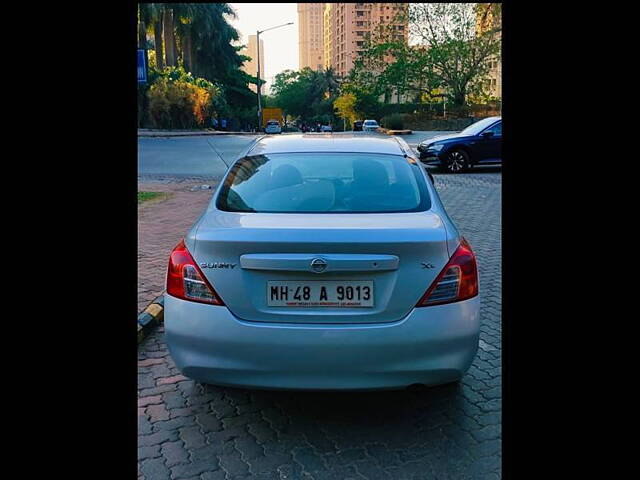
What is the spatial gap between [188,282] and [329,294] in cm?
73

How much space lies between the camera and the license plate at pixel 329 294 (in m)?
3.26

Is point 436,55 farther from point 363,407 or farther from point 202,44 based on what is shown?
point 363,407

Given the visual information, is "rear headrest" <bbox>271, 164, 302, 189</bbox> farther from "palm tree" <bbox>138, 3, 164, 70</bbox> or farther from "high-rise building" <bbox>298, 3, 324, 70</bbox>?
"high-rise building" <bbox>298, 3, 324, 70</bbox>

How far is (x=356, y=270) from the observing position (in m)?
3.24

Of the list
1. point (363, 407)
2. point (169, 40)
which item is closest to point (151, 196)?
point (363, 407)

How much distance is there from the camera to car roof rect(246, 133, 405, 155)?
4.73 metres

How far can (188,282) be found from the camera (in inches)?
135

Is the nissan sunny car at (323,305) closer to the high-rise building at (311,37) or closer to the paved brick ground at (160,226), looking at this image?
the paved brick ground at (160,226)

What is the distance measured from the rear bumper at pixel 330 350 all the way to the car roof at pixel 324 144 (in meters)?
1.69
